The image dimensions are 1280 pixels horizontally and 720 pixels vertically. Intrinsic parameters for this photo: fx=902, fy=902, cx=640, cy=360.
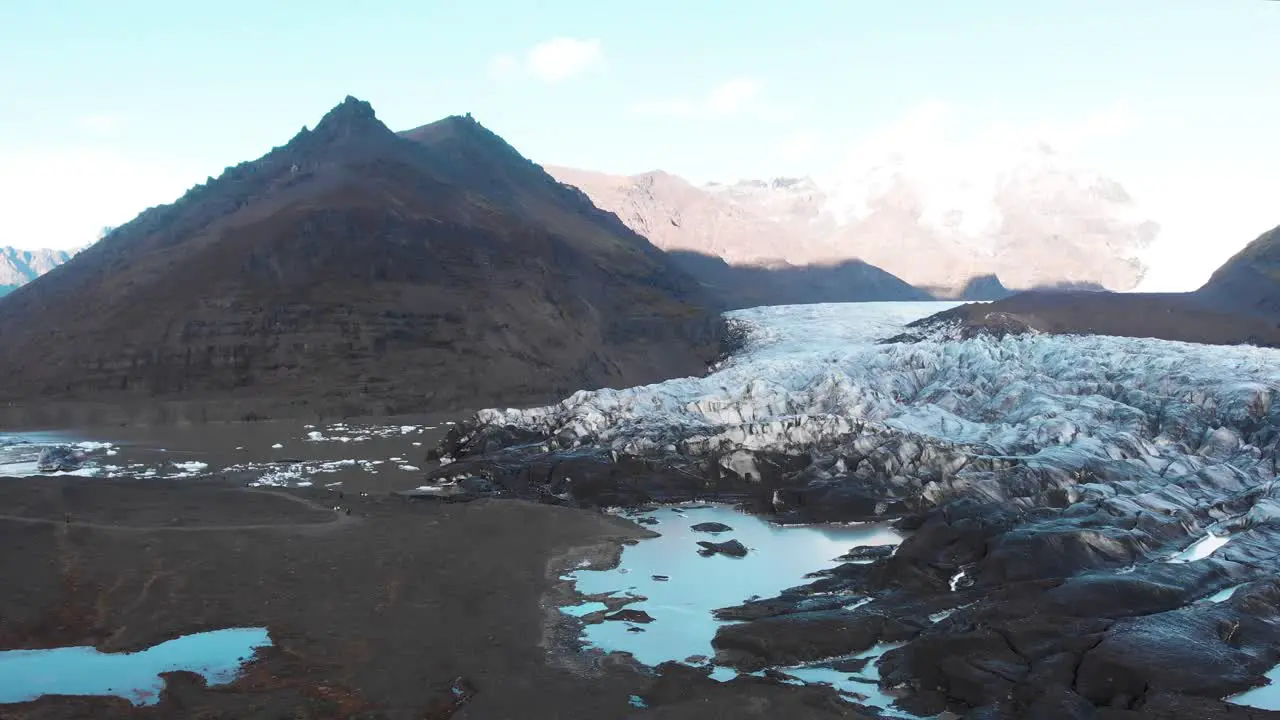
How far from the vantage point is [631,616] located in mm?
12836

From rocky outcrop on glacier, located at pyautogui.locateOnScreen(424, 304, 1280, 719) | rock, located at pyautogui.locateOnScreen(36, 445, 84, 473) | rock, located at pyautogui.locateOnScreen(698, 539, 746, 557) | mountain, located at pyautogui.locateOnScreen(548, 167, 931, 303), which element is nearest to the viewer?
rocky outcrop on glacier, located at pyautogui.locateOnScreen(424, 304, 1280, 719)

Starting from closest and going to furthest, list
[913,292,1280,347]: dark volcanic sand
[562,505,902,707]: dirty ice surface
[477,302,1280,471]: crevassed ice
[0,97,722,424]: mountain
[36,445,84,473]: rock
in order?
1. [562,505,902,707]: dirty ice surface
2. [477,302,1280,471]: crevassed ice
3. [36,445,84,473]: rock
4. [913,292,1280,347]: dark volcanic sand
5. [0,97,722,424]: mountain

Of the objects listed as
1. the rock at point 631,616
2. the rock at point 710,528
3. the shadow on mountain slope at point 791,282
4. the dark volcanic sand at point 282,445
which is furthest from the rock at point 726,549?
the shadow on mountain slope at point 791,282

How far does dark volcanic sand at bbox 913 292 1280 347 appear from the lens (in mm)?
44219

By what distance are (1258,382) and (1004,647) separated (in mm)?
19669

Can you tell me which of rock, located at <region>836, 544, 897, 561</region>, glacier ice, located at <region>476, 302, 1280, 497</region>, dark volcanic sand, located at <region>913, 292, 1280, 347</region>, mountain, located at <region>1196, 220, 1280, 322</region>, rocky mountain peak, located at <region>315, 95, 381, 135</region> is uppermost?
rocky mountain peak, located at <region>315, 95, 381, 135</region>

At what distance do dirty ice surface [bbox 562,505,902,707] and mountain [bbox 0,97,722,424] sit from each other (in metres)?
29.2

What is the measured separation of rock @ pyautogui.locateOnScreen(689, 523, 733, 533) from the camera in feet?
62.4

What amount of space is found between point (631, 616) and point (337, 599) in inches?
169

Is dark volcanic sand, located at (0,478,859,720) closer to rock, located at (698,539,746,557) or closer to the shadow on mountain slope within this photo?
rock, located at (698,539,746,557)

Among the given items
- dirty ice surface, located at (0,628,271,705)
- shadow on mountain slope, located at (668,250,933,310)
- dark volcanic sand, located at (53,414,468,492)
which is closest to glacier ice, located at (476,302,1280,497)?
dark volcanic sand, located at (53,414,468,492)

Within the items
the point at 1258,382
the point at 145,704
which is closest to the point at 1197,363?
the point at 1258,382

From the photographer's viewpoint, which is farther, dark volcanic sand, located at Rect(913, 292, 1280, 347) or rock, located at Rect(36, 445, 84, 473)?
dark volcanic sand, located at Rect(913, 292, 1280, 347)

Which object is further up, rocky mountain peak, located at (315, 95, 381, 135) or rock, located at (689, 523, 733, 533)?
rocky mountain peak, located at (315, 95, 381, 135)
